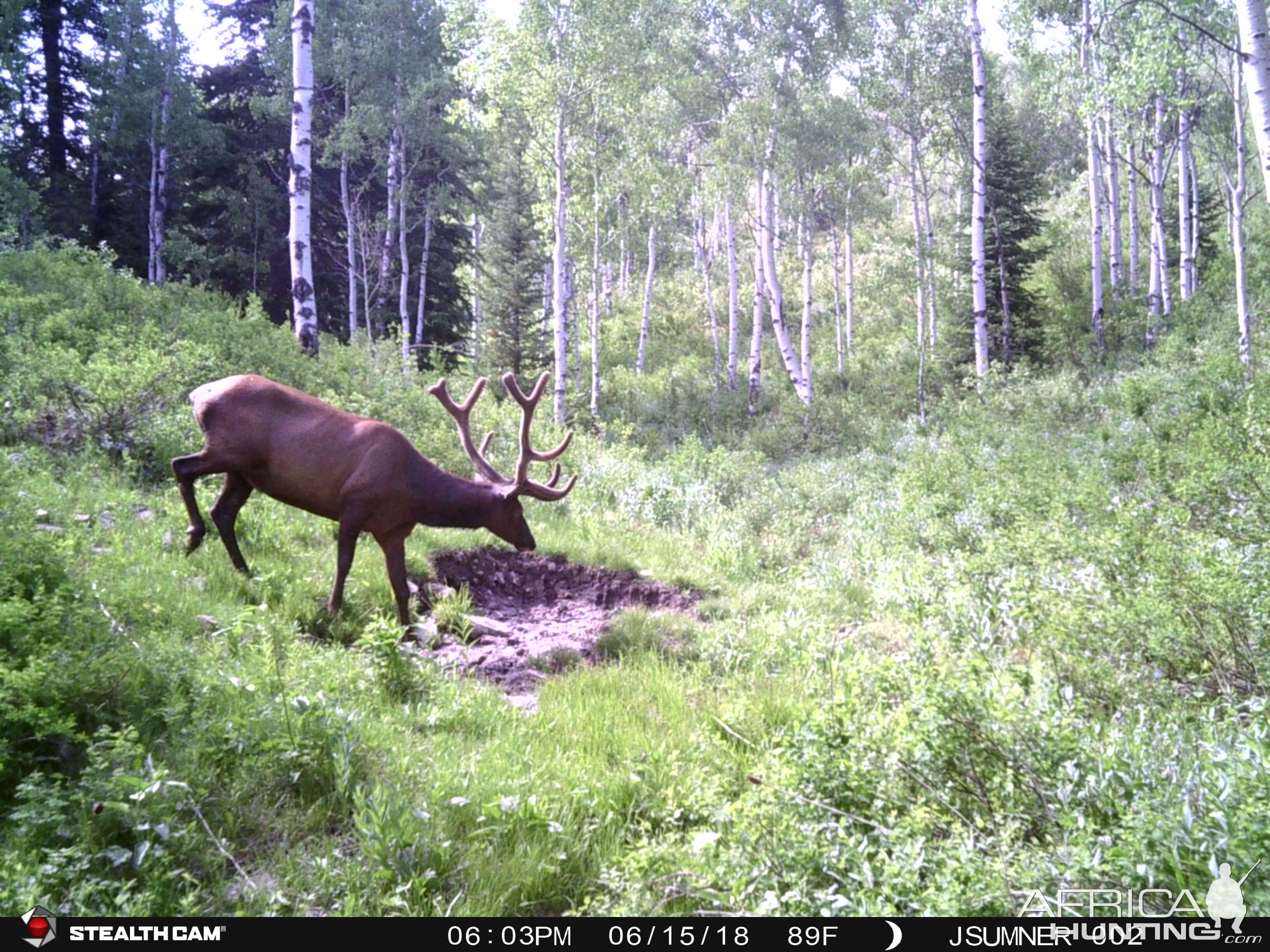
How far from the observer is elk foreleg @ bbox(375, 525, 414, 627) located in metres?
5.54

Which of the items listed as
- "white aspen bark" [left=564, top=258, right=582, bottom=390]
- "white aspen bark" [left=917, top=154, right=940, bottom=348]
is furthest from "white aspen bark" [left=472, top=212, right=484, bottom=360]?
"white aspen bark" [left=917, top=154, right=940, bottom=348]

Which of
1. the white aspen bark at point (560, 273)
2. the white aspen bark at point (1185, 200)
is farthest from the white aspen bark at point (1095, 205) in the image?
the white aspen bark at point (560, 273)

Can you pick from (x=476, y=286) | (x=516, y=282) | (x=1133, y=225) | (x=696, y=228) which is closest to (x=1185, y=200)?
(x=1133, y=225)

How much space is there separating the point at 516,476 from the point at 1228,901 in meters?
5.06

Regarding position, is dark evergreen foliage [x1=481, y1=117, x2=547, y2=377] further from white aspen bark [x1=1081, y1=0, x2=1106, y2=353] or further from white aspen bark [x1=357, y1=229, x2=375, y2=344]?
white aspen bark [x1=1081, y1=0, x2=1106, y2=353]

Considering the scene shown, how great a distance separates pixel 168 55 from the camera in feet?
82.9

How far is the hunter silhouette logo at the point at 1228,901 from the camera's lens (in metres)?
2.01

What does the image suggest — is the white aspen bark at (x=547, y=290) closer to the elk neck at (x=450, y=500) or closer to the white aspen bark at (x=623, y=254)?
the white aspen bark at (x=623, y=254)

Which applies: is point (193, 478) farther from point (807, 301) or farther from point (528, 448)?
point (807, 301)

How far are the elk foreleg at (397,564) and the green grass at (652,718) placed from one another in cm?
37

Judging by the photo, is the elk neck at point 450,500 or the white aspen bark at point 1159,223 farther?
the white aspen bark at point 1159,223

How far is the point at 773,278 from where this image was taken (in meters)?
21.8
